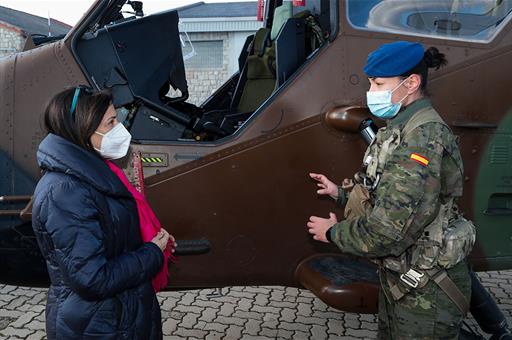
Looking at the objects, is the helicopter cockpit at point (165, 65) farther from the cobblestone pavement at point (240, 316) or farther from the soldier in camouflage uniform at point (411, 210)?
the cobblestone pavement at point (240, 316)

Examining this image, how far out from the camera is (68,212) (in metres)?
1.73

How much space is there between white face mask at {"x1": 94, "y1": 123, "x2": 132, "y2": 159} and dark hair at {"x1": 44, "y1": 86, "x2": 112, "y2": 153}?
6 centimetres

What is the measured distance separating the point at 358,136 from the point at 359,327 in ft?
6.33

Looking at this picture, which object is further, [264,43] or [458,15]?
[264,43]

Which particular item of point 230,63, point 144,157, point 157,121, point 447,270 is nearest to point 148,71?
point 157,121

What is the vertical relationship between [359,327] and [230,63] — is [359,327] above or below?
above

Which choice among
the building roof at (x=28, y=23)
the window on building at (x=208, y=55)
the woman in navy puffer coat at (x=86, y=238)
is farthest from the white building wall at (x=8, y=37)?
the woman in navy puffer coat at (x=86, y=238)

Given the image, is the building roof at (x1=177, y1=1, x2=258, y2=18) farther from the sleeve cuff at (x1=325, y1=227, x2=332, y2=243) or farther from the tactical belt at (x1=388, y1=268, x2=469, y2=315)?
the tactical belt at (x1=388, y1=268, x2=469, y2=315)

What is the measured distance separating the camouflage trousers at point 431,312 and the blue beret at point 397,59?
83 cm

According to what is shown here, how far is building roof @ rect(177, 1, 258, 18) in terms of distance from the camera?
795 inches

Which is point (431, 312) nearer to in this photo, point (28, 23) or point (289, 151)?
point (289, 151)

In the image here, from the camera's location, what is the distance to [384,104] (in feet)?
7.09

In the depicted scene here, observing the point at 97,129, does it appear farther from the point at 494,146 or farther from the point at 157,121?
the point at 494,146

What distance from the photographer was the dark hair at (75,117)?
6.04 ft
